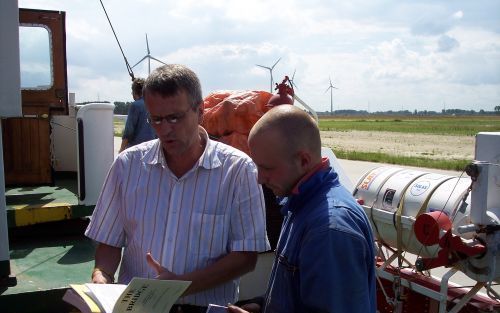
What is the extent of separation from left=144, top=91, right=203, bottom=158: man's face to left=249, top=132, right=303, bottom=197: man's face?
589 mm

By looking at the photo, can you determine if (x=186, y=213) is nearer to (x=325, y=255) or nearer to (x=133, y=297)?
(x=133, y=297)

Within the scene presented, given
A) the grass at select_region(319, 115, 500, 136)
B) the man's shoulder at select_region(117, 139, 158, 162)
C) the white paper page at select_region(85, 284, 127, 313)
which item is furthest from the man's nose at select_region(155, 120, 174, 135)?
the grass at select_region(319, 115, 500, 136)

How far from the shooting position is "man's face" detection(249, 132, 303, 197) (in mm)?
1786

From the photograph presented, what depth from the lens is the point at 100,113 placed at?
15.3ft

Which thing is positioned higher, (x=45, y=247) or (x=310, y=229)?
(x=310, y=229)

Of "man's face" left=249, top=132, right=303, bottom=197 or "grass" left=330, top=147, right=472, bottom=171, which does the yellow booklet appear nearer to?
"man's face" left=249, top=132, right=303, bottom=197

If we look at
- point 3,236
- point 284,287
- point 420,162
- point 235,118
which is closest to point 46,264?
point 3,236

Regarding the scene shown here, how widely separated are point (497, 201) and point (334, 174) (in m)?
2.14

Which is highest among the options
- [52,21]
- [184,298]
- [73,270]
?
[52,21]

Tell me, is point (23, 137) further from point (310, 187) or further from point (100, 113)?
point (310, 187)

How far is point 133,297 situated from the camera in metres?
1.91

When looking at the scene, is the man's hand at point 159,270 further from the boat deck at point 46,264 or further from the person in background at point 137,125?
the person in background at point 137,125

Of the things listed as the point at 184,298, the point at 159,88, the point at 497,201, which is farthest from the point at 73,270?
the point at 497,201

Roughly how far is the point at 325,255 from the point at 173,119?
105cm
